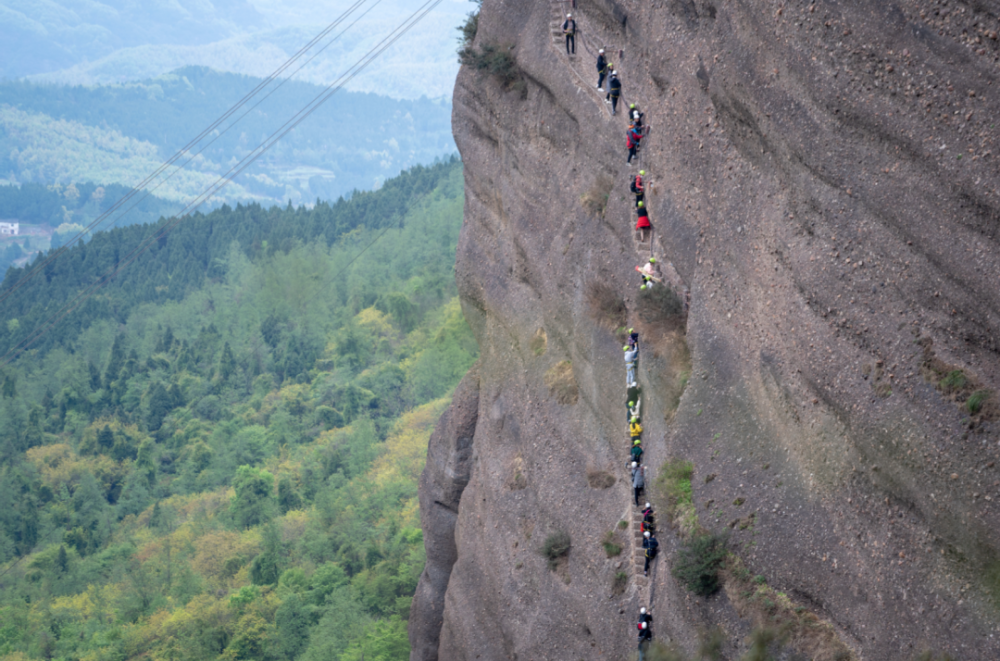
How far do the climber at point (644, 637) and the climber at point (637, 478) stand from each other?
2517 mm

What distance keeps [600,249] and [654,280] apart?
213 centimetres

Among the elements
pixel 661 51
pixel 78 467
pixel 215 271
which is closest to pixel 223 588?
pixel 78 467

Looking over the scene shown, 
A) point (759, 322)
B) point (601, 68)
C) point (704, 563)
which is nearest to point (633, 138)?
point (601, 68)

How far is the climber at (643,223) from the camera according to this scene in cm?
2033

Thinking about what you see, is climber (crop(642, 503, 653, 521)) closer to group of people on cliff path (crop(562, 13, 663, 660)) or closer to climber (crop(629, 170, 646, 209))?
group of people on cliff path (crop(562, 13, 663, 660))

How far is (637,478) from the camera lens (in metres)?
20.1

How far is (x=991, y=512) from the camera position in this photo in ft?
40.7

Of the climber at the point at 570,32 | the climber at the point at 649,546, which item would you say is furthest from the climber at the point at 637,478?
the climber at the point at 570,32

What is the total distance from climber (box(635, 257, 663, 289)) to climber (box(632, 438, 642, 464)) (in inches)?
127

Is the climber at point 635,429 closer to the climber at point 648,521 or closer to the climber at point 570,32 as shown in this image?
the climber at point 648,521

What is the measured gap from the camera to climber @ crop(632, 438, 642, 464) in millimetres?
20250

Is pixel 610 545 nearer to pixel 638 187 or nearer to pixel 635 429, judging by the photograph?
pixel 635 429

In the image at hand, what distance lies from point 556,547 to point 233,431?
6895 cm

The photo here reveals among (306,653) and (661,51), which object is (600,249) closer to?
(661,51)
